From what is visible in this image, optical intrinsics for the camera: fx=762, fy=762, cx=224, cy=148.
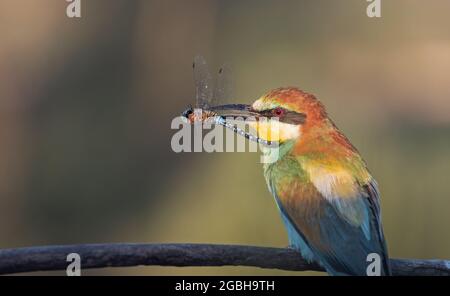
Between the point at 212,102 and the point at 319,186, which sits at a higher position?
the point at 212,102

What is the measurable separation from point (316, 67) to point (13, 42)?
1.93m

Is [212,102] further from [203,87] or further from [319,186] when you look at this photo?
[319,186]

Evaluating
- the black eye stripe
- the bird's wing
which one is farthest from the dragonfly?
the bird's wing

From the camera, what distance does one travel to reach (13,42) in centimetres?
486

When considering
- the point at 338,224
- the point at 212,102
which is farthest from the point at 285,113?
the point at 338,224

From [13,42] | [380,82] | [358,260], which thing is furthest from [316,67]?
[358,260]

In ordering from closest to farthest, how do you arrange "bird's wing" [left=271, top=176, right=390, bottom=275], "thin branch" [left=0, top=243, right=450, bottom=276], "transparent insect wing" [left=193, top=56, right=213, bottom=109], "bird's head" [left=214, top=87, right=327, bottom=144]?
1. "thin branch" [left=0, top=243, right=450, bottom=276]
2. "bird's wing" [left=271, top=176, right=390, bottom=275]
3. "bird's head" [left=214, top=87, right=327, bottom=144]
4. "transparent insect wing" [left=193, top=56, right=213, bottom=109]

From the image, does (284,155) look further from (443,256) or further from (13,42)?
(13,42)

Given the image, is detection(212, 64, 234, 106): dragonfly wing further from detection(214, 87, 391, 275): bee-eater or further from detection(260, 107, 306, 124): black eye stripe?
detection(260, 107, 306, 124): black eye stripe

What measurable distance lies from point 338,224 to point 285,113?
0.41 meters

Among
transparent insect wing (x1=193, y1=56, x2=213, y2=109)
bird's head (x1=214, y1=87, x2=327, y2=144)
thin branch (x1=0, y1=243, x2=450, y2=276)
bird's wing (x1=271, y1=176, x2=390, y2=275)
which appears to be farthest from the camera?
transparent insect wing (x1=193, y1=56, x2=213, y2=109)

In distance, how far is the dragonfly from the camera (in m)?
2.62

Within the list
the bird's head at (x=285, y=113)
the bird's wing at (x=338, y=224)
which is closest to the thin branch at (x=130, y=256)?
the bird's wing at (x=338, y=224)

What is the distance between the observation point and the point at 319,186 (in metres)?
2.46
